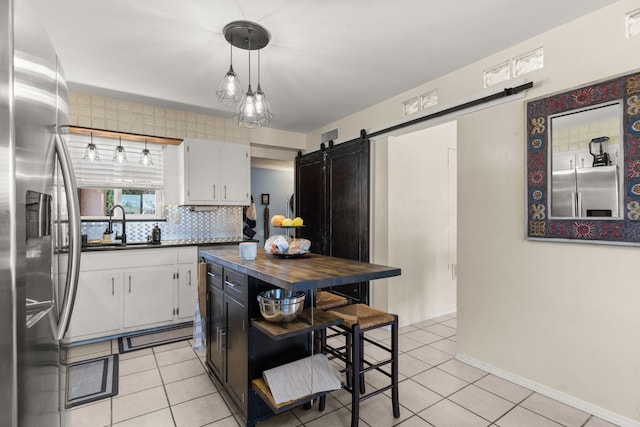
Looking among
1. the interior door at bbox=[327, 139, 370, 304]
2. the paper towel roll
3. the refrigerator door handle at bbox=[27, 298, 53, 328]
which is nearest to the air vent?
the interior door at bbox=[327, 139, 370, 304]

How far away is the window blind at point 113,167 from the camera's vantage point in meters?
3.70

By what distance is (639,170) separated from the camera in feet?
6.20

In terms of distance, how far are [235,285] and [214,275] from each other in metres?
0.45

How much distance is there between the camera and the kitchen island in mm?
1627

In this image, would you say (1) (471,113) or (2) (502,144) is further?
(1) (471,113)

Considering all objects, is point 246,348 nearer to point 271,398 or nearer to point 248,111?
point 271,398

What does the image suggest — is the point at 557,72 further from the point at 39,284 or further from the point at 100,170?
the point at 100,170

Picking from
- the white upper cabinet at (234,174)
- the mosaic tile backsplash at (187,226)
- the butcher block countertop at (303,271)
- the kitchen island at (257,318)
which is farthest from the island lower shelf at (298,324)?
the mosaic tile backsplash at (187,226)

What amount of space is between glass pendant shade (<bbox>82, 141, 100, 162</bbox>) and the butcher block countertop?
2.53m

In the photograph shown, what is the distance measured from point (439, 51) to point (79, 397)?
151 inches

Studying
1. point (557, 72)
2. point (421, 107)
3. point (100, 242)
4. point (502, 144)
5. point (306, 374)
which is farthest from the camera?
point (100, 242)

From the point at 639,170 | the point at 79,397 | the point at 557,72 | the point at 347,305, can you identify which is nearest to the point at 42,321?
the point at 347,305

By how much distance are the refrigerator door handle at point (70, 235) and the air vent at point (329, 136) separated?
364cm

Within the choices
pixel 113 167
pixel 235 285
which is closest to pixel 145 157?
pixel 113 167
